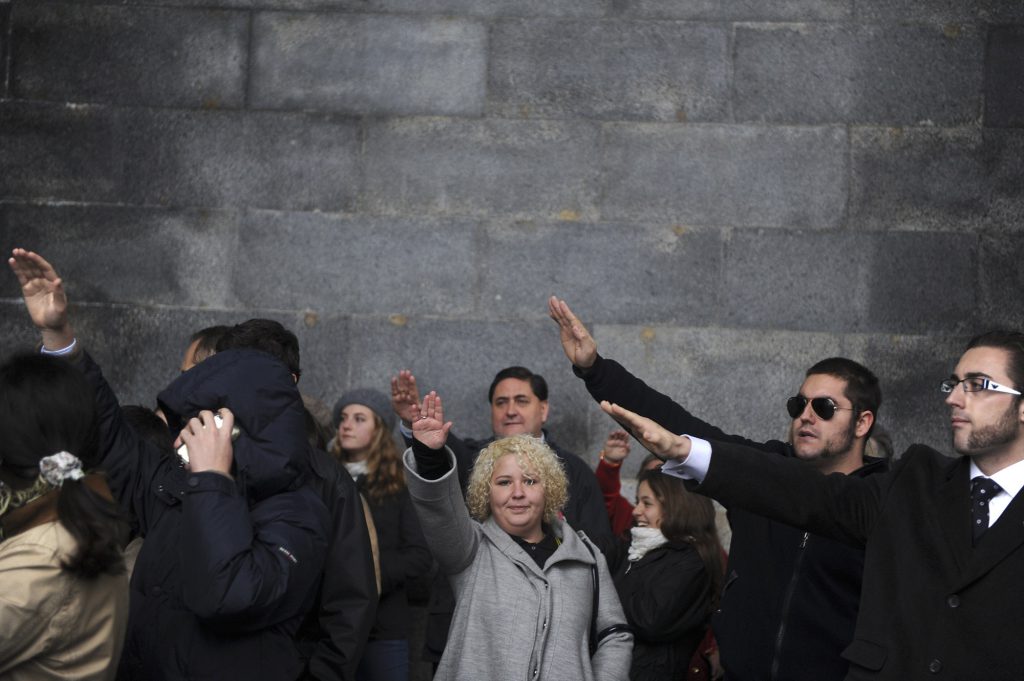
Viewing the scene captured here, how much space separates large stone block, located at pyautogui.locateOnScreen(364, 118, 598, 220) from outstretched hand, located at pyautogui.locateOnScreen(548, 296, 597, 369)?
2.18 meters

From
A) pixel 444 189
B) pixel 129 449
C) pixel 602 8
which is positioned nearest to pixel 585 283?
pixel 444 189

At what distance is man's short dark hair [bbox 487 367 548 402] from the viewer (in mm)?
6566

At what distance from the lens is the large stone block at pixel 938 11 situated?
7.13 meters

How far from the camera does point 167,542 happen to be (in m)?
4.02

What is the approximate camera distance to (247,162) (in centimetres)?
722

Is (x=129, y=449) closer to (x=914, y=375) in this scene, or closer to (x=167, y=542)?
(x=167, y=542)

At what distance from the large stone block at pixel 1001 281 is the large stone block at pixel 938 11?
1128 mm

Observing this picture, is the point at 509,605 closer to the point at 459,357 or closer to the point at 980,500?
the point at 980,500

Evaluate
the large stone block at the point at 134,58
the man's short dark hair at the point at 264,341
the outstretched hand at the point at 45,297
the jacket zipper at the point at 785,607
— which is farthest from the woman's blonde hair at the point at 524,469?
the large stone block at the point at 134,58

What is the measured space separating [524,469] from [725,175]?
2669 millimetres

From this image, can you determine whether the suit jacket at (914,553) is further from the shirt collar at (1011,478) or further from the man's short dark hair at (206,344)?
the man's short dark hair at (206,344)

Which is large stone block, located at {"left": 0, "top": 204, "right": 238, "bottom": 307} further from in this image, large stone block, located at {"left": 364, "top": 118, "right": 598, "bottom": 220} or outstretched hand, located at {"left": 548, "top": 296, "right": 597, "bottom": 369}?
outstretched hand, located at {"left": 548, "top": 296, "right": 597, "bottom": 369}

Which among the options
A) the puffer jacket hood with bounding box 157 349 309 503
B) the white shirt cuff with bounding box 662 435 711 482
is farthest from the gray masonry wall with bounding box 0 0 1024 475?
the white shirt cuff with bounding box 662 435 711 482

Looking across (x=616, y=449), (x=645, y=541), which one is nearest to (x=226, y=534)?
(x=645, y=541)
